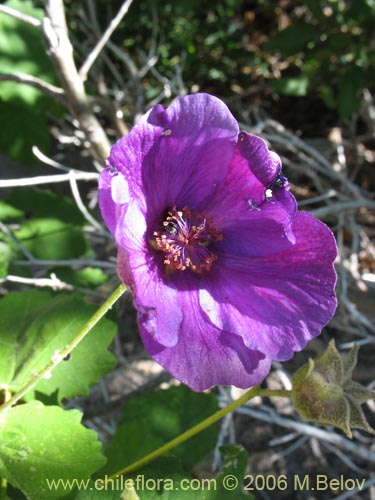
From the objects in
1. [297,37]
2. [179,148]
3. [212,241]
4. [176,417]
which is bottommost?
[176,417]

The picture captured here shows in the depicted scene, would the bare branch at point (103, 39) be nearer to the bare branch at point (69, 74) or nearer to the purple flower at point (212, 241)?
the bare branch at point (69, 74)

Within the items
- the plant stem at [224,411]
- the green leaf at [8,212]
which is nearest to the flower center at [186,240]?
the plant stem at [224,411]

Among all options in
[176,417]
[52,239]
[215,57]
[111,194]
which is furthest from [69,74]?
[215,57]

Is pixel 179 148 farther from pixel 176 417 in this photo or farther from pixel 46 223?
pixel 46 223

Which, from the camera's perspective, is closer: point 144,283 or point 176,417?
point 144,283

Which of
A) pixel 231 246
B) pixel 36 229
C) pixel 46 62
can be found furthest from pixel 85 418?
pixel 46 62

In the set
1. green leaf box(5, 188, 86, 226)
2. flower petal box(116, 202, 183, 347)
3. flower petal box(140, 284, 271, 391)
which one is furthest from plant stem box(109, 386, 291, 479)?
green leaf box(5, 188, 86, 226)

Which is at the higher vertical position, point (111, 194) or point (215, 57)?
point (111, 194)
